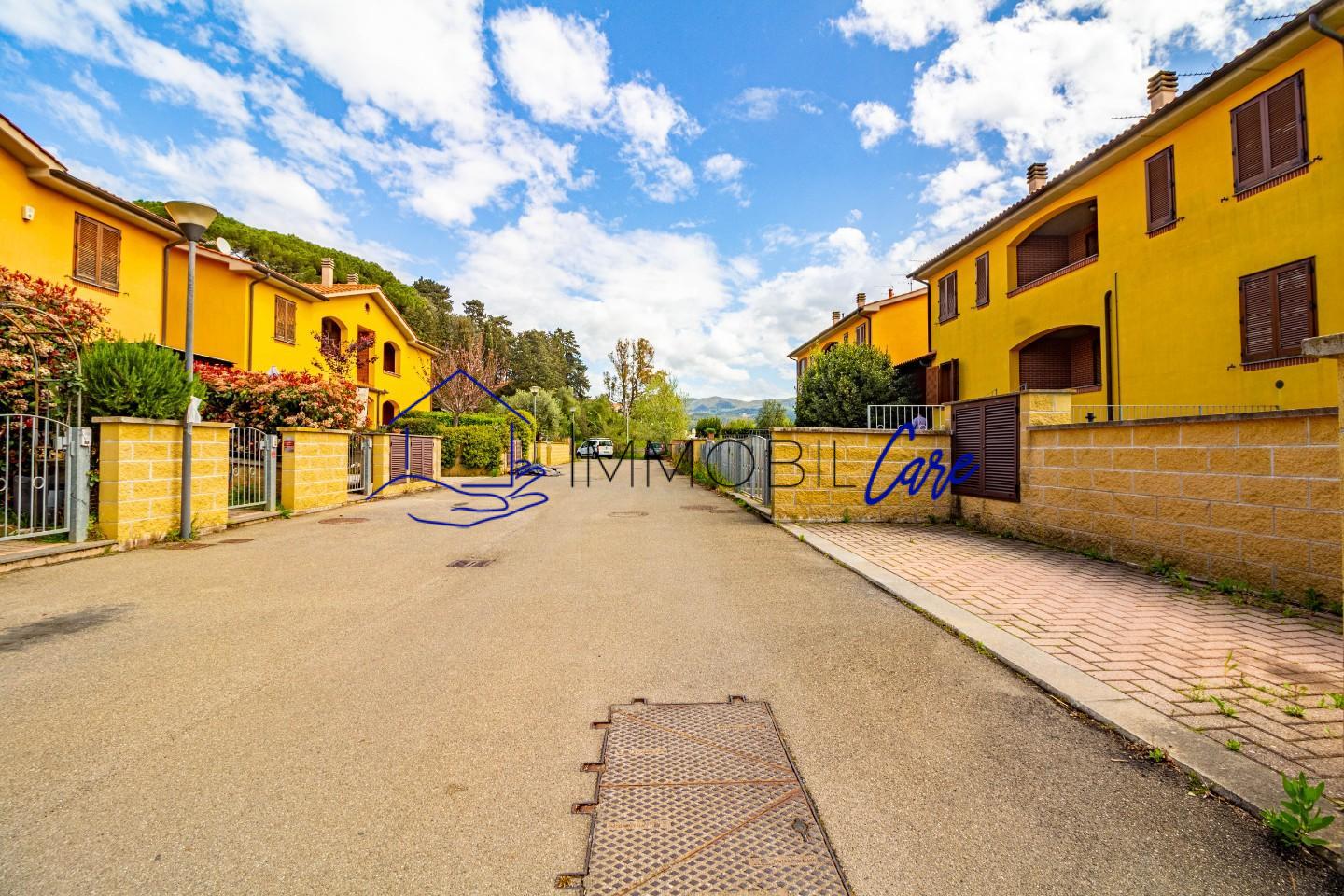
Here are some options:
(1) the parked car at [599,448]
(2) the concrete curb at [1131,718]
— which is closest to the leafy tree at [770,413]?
(1) the parked car at [599,448]

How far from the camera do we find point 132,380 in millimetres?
7598

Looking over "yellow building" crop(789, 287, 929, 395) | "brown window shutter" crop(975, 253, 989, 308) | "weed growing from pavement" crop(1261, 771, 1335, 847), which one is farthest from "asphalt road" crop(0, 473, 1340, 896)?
"yellow building" crop(789, 287, 929, 395)

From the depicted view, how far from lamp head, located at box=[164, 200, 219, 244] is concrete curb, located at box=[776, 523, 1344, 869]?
1011 cm

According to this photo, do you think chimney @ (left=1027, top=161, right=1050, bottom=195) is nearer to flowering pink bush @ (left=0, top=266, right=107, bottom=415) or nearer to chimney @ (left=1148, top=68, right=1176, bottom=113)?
chimney @ (left=1148, top=68, right=1176, bottom=113)

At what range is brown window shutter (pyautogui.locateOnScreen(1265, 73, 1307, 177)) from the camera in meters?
9.52

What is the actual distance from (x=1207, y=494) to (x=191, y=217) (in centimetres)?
1246

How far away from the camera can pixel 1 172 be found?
39.8 ft

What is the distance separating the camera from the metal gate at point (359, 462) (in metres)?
14.2

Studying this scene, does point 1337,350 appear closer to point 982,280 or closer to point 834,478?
point 834,478

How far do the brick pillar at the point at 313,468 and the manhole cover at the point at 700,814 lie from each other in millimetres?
10594

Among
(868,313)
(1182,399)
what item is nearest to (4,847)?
(1182,399)

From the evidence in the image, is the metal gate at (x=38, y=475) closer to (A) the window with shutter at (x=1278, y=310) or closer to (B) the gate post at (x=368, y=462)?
(B) the gate post at (x=368, y=462)

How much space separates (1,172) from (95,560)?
11.1 m

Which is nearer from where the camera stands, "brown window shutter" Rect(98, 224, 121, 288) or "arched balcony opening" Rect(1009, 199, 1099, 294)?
"brown window shutter" Rect(98, 224, 121, 288)
